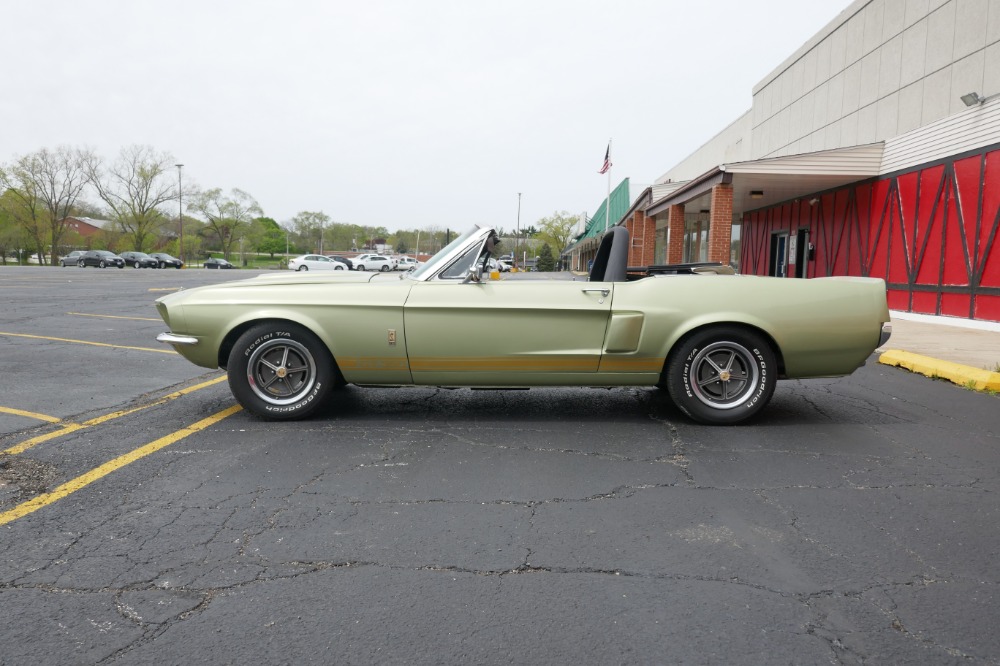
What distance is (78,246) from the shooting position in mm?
81375

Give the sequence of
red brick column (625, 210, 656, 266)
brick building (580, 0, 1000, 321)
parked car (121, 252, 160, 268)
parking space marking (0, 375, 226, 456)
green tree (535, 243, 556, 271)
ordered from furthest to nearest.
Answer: green tree (535, 243, 556, 271)
parked car (121, 252, 160, 268)
red brick column (625, 210, 656, 266)
brick building (580, 0, 1000, 321)
parking space marking (0, 375, 226, 456)

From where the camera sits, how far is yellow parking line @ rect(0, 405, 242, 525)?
326 centimetres

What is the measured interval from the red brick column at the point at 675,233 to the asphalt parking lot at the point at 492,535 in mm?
17662

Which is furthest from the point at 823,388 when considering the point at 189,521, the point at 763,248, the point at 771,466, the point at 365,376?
the point at 763,248

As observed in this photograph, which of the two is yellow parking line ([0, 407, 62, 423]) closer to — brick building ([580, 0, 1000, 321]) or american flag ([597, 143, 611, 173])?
A: brick building ([580, 0, 1000, 321])

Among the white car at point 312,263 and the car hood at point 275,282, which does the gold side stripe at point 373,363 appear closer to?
the car hood at point 275,282

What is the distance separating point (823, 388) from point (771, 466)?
2994 millimetres

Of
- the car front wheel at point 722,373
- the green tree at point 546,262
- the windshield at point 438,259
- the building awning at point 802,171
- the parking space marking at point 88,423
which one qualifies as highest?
the building awning at point 802,171

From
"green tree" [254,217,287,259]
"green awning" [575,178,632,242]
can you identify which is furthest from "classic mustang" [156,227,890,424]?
"green tree" [254,217,287,259]

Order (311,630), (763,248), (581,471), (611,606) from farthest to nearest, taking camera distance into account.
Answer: (763,248) → (581,471) → (611,606) → (311,630)

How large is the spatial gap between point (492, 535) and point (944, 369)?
252 inches

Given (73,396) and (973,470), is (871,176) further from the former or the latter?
(73,396)

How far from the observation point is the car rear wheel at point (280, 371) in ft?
16.2

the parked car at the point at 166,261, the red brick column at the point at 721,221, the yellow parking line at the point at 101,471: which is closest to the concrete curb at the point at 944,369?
the yellow parking line at the point at 101,471
